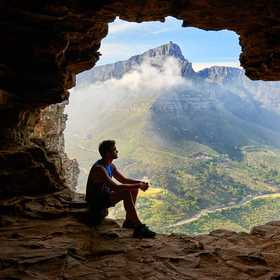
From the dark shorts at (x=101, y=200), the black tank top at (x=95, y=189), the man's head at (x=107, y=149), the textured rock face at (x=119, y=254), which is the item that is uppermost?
the man's head at (x=107, y=149)

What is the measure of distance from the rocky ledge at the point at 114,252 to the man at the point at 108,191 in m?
0.44

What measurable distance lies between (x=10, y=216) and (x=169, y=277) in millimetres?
6572

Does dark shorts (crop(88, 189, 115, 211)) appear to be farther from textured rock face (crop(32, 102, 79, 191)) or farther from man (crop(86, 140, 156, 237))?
textured rock face (crop(32, 102, 79, 191))

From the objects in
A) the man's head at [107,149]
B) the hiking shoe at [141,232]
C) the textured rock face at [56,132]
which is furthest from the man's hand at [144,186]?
the textured rock face at [56,132]

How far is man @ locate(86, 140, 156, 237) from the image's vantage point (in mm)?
11242

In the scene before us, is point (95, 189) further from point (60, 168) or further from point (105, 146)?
point (60, 168)

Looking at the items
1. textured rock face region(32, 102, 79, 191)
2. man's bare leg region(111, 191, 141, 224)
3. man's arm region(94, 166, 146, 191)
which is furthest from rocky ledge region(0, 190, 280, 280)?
textured rock face region(32, 102, 79, 191)

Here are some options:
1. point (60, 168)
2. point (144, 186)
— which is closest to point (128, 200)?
point (144, 186)

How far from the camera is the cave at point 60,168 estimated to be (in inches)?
337

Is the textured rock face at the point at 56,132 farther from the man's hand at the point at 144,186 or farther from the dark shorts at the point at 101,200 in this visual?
the man's hand at the point at 144,186

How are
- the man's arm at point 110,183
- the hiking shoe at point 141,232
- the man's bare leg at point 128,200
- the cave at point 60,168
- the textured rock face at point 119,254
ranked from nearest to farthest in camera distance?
1. the textured rock face at point 119,254
2. the cave at point 60,168
3. the hiking shoe at point 141,232
4. the man's arm at point 110,183
5. the man's bare leg at point 128,200

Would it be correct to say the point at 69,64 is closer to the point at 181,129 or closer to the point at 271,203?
the point at 271,203

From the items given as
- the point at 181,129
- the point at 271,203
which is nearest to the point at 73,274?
the point at 271,203

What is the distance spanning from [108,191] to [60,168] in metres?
7.20
